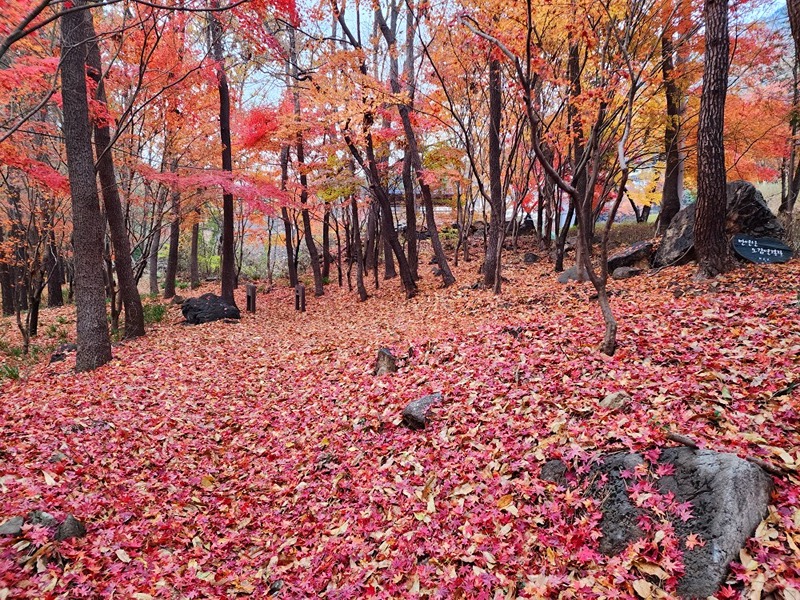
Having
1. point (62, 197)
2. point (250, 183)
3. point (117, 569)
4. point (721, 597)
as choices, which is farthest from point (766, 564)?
point (62, 197)

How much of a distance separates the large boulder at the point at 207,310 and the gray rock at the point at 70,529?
342 inches

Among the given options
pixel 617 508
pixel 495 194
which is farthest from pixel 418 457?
pixel 495 194

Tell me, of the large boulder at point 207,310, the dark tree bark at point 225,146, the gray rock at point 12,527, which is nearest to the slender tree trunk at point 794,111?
the gray rock at point 12,527

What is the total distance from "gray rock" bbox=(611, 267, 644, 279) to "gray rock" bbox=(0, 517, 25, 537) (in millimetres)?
9937

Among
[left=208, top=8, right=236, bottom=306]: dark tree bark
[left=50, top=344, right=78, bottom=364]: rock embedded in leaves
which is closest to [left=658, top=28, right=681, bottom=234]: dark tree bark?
[left=208, top=8, right=236, bottom=306]: dark tree bark

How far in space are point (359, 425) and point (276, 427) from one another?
1.32 meters

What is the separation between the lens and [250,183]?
12.1m

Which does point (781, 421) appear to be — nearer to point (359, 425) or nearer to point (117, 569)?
point (359, 425)

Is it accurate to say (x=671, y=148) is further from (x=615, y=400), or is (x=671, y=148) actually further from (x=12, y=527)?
(x=12, y=527)

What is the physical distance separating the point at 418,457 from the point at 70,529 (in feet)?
9.74

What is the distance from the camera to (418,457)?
4.20 metres

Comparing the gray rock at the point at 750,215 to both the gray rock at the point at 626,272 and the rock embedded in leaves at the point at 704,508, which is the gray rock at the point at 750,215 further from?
the rock embedded in leaves at the point at 704,508

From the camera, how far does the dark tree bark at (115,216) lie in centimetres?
847

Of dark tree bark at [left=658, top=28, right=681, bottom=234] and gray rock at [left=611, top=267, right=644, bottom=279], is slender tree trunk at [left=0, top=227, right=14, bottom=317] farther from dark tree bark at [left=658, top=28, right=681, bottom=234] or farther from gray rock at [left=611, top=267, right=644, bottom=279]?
dark tree bark at [left=658, top=28, right=681, bottom=234]
